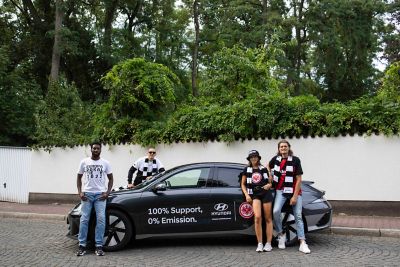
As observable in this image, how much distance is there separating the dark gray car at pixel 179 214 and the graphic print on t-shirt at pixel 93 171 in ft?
1.90

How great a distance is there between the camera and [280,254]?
7840mm

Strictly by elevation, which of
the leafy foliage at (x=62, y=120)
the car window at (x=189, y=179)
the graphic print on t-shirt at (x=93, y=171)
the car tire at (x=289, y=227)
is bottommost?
the car tire at (x=289, y=227)

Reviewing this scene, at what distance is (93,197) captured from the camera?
796 cm

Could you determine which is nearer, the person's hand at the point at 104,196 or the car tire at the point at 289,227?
the person's hand at the point at 104,196

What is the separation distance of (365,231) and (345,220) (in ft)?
4.75

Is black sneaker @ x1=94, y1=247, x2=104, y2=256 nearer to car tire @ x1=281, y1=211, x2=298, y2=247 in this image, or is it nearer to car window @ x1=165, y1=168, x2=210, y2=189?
car window @ x1=165, y1=168, x2=210, y2=189

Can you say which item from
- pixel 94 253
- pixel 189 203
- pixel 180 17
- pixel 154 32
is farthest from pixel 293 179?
pixel 180 17

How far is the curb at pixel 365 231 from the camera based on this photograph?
9469mm

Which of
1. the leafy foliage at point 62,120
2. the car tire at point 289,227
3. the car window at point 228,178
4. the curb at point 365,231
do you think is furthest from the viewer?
the leafy foliage at point 62,120

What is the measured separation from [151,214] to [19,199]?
10.5 metres

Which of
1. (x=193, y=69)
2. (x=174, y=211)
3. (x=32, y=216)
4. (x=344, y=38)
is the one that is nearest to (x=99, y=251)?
(x=174, y=211)

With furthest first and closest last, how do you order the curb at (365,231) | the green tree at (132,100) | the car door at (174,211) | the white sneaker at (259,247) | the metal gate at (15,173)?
the metal gate at (15,173), the green tree at (132,100), the curb at (365,231), the car door at (174,211), the white sneaker at (259,247)

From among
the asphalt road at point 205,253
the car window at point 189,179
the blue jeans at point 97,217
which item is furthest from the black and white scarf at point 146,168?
the blue jeans at point 97,217

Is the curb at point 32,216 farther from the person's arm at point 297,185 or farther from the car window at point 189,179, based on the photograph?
the person's arm at point 297,185
